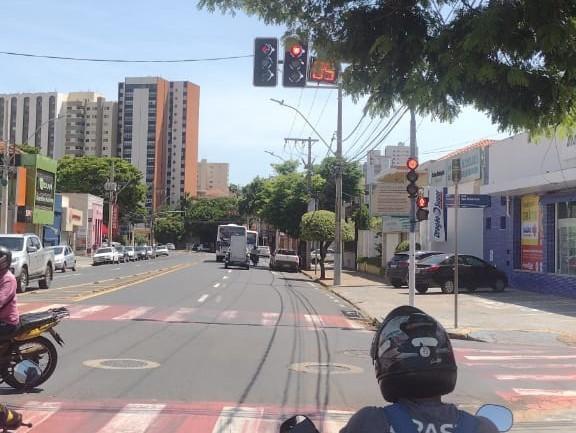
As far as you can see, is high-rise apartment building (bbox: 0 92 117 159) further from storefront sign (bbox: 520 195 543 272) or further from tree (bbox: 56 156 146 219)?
storefront sign (bbox: 520 195 543 272)

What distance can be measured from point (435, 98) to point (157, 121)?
9252 centimetres

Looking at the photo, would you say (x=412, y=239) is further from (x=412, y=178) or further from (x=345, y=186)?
(x=345, y=186)

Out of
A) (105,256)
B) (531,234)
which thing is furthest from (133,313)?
(105,256)

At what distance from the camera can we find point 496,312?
19562 millimetres

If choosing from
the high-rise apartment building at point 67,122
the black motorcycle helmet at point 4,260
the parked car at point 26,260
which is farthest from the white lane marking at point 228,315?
the high-rise apartment building at point 67,122

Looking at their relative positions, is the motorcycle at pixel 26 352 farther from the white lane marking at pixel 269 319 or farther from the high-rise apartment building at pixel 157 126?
the high-rise apartment building at pixel 157 126

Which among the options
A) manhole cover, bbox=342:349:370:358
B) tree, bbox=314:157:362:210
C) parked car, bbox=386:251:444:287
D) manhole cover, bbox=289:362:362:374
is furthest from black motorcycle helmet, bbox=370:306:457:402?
tree, bbox=314:157:362:210

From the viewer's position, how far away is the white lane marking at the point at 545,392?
8.69m

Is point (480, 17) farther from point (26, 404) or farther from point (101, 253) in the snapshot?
point (101, 253)

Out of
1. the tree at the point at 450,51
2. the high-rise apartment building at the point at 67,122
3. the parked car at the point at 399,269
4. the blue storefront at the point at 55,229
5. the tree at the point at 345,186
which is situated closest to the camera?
the tree at the point at 450,51

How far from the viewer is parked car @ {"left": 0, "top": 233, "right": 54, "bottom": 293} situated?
2100 cm

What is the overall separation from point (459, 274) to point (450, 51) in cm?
2254

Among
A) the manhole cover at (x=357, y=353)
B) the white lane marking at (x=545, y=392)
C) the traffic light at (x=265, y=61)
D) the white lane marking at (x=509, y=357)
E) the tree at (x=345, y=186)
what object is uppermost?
the tree at (x=345, y=186)

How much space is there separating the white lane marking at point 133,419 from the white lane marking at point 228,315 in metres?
8.94
